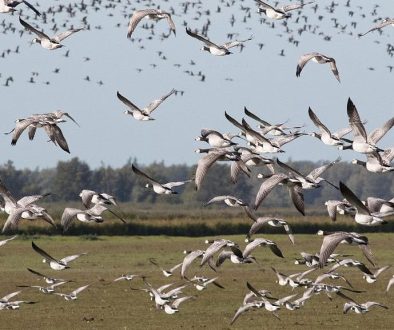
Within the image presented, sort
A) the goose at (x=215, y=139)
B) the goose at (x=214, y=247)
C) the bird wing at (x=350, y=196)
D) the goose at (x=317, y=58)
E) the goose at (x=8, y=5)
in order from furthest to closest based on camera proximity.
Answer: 1. the goose at (x=8, y=5)
2. the goose at (x=317, y=58)
3. the goose at (x=215, y=139)
4. the goose at (x=214, y=247)
5. the bird wing at (x=350, y=196)

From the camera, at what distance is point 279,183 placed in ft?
71.7

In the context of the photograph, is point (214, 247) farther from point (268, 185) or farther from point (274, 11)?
point (274, 11)

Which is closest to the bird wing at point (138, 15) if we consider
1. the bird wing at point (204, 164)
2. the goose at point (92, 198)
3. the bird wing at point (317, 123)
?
the goose at point (92, 198)

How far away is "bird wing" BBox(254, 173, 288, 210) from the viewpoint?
68.4 feet

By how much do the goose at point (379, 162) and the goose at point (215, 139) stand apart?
8.14ft

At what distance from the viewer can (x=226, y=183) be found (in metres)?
190

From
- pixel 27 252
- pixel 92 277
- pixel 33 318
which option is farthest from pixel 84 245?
pixel 33 318

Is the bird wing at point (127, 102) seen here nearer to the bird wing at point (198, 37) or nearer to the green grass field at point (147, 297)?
the bird wing at point (198, 37)

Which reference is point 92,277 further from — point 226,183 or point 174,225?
point 226,183

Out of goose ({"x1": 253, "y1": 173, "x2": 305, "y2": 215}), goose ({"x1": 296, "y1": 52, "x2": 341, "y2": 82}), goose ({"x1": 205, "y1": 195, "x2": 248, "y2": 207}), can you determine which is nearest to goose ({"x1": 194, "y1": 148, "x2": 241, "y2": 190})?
goose ({"x1": 253, "y1": 173, "x2": 305, "y2": 215})

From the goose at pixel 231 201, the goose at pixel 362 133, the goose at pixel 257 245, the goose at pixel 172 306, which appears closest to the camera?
the goose at pixel 362 133

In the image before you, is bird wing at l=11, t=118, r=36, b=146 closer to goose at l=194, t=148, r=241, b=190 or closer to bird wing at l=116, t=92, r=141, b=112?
bird wing at l=116, t=92, r=141, b=112

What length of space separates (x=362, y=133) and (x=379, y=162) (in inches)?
51.0

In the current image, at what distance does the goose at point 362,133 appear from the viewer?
19.9m
